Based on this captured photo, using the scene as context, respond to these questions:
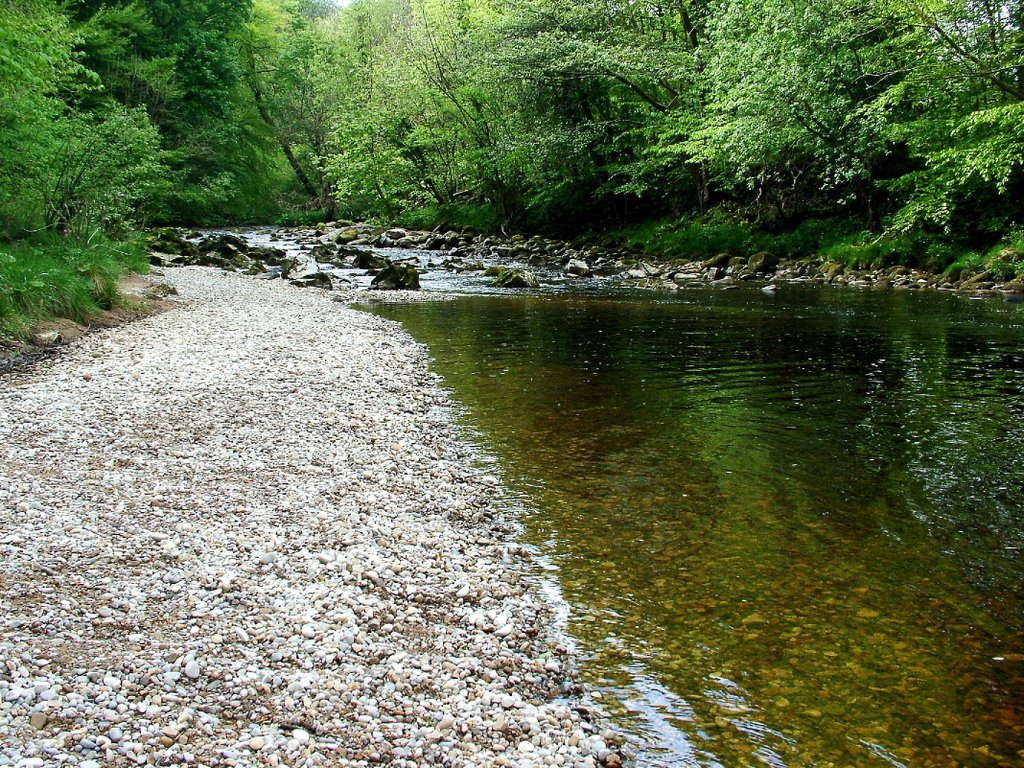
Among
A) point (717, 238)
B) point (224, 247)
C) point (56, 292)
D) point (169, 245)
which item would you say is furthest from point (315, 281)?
point (717, 238)

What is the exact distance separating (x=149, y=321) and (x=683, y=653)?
13.4 meters

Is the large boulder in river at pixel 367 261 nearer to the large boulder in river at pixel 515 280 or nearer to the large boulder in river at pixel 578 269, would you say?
the large boulder in river at pixel 515 280

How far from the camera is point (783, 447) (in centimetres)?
800

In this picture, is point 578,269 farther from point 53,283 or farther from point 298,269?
point 53,283

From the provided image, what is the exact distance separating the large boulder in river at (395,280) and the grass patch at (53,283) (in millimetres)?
8637

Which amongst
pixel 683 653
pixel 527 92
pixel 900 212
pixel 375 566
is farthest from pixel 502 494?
pixel 527 92

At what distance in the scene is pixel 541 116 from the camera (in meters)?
35.1

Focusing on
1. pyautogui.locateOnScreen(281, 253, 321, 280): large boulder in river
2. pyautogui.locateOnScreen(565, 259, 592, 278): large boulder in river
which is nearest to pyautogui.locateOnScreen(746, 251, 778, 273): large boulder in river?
pyautogui.locateOnScreen(565, 259, 592, 278): large boulder in river

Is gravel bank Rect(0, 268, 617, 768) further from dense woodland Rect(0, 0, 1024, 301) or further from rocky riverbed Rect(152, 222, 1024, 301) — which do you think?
rocky riverbed Rect(152, 222, 1024, 301)

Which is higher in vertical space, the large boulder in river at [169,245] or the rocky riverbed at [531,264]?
the large boulder in river at [169,245]

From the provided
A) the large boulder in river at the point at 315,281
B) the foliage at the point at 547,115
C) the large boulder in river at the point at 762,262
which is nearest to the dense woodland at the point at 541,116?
the foliage at the point at 547,115

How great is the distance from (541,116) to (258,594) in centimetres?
3359

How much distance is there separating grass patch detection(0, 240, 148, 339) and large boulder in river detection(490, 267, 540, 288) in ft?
38.1

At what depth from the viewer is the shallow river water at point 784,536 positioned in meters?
3.85
